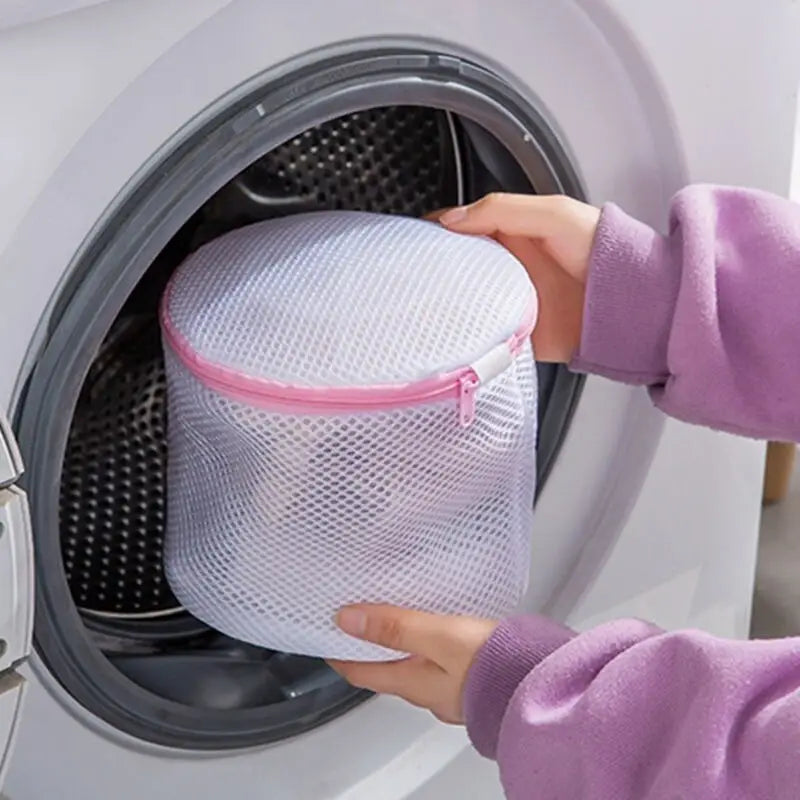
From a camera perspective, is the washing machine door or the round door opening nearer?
the washing machine door

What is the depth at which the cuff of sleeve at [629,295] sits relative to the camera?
24.6 inches

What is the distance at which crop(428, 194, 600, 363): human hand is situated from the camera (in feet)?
2.00

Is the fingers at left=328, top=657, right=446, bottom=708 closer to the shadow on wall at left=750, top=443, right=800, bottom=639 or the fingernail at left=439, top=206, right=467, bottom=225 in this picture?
the fingernail at left=439, top=206, right=467, bottom=225

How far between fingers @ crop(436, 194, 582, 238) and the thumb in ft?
0.58

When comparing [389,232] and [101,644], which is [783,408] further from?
[101,644]

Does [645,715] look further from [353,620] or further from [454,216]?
[454,216]

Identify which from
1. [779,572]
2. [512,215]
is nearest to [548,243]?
[512,215]

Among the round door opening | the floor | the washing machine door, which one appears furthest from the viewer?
the floor

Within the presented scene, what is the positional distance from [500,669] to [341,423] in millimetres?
139

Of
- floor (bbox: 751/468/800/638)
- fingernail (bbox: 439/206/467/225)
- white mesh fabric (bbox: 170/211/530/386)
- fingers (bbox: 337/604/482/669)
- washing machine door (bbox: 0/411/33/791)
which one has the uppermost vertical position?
fingernail (bbox: 439/206/467/225)

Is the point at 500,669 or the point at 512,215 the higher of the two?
the point at 512,215

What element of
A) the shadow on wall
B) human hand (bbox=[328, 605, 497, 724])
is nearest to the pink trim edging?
human hand (bbox=[328, 605, 497, 724])

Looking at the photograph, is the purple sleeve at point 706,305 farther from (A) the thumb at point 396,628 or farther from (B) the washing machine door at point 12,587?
(B) the washing machine door at point 12,587

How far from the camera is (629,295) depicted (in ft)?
2.06
